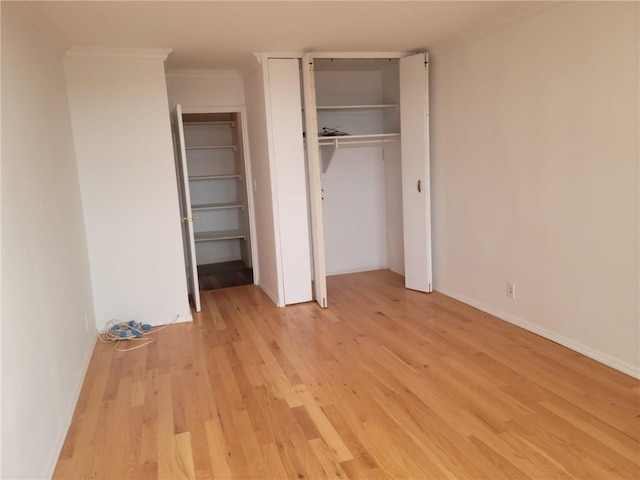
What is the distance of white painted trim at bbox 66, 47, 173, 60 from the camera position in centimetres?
386

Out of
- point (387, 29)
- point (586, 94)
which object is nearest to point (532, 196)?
point (586, 94)

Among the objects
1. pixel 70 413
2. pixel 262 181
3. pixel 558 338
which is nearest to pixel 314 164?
pixel 262 181

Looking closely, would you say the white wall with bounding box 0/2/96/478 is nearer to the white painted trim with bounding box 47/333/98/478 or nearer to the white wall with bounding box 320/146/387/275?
the white painted trim with bounding box 47/333/98/478

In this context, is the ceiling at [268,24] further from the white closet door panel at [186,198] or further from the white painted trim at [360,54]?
the white closet door panel at [186,198]

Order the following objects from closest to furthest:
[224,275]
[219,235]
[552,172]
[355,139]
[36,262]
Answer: [36,262] → [552,172] → [355,139] → [224,275] → [219,235]

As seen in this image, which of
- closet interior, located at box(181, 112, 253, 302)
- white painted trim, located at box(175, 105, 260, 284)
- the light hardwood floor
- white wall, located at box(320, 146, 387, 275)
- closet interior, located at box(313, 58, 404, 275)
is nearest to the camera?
the light hardwood floor

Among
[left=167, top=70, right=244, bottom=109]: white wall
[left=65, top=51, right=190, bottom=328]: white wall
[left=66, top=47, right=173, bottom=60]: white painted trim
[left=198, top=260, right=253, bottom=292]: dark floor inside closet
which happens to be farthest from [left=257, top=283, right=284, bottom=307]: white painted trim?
[left=66, top=47, right=173, bottom=60]: white painted trim

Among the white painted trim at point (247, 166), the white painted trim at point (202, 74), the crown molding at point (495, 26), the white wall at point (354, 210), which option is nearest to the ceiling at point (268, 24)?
the crown molding at point (495, 26)

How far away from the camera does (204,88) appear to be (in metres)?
5.10

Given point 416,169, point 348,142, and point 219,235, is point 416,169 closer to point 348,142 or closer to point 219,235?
point 348,142

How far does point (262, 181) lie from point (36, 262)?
2667mm

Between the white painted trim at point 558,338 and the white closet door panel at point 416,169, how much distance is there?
0.47 metres

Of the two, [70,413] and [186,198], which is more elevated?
[186,198]

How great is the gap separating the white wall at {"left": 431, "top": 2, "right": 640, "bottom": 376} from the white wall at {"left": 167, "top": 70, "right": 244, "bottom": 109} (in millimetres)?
2021
